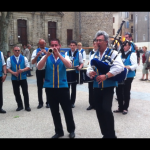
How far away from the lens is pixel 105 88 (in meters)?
3.86

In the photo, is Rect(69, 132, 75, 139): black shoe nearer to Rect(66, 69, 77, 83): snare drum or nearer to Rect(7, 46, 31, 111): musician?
Rect(66, 69, 77, 83): snare drum

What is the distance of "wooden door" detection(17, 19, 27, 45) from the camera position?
2883cm

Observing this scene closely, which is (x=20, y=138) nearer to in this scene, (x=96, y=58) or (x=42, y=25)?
(x=96, y=58)

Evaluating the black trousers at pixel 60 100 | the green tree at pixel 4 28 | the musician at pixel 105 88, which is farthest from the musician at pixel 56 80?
the green tree at pixel 4 28

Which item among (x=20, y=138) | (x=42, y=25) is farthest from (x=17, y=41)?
(x=20, y=138)

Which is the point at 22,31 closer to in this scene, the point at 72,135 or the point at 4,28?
the point at 4,28

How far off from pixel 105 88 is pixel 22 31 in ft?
88.8

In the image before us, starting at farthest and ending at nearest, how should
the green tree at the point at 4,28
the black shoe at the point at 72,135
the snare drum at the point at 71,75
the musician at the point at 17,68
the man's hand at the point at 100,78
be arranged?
the green tree at the point at 4,28, the musician at the point at 17,68, the snare drum at the point at 71,75, the black shoe at the point at 72,135, the man's hand at the point at 100,78

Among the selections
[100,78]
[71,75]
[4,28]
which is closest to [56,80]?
[100,78]

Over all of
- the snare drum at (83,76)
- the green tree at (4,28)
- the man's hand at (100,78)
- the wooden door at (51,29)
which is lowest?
the snare drum at (83,76)

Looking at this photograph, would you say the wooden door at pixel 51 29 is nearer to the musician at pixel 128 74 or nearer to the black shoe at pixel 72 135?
the musician at pixel 128 74

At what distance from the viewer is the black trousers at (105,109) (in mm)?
3787

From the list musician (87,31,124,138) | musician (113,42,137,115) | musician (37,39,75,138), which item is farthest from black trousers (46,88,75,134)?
musician (113,42,137,115)

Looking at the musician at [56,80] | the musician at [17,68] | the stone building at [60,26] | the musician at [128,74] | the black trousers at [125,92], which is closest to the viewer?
the musician at [56,80]
